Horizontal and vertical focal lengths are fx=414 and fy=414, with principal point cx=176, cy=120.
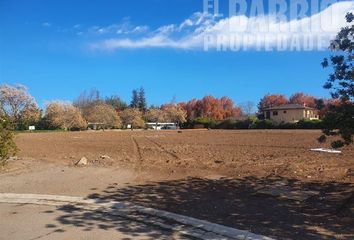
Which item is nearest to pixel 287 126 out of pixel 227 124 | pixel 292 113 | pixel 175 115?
pixel 227 124

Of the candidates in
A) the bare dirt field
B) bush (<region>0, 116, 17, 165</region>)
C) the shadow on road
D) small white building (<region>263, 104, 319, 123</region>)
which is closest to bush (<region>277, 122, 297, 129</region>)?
small white building (<region>263, 104, 319, 123</region>)

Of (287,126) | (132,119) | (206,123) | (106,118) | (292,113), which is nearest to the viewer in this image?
(287,126)

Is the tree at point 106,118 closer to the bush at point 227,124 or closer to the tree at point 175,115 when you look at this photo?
the tree at point 175,115

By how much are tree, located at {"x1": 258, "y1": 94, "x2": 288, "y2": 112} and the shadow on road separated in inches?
4196

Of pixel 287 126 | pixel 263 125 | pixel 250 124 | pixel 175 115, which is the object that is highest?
pixel 175 115

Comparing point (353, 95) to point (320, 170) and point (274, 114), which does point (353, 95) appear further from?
point (274, 114)

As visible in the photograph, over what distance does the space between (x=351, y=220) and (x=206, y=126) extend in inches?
3108

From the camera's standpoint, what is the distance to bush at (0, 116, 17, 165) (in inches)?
413

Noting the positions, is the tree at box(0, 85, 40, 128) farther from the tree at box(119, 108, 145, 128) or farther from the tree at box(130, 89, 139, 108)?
the tree at box(130, 89, 139, 108)

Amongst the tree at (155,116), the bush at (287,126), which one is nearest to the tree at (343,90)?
the bush at (287,126)

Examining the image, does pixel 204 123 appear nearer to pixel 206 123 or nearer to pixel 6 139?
pixel 206 123

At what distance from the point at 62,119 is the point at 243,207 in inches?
3298

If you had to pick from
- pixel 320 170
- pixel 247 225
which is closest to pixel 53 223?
pixel 247 225

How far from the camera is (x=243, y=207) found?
7070mm
